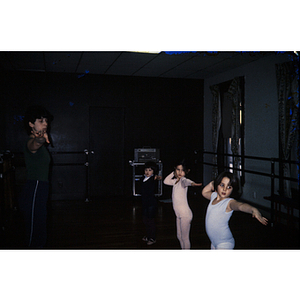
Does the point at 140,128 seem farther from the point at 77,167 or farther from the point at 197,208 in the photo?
the point at 197,208

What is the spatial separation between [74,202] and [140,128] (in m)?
2.01

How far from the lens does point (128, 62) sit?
510 cm

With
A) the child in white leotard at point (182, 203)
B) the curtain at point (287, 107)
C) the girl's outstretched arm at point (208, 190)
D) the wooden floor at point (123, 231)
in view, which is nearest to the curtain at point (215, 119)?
the wooden floor at point (123, 231)

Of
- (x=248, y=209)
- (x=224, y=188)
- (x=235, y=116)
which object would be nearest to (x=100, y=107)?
(x=235, y=116)

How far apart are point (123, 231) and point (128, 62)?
9.32 feet

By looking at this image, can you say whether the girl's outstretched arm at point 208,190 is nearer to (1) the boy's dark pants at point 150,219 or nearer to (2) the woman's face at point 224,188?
(2) the woman's face at point 224,188

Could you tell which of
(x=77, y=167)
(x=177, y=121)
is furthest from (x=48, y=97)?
(x=177, y=121)

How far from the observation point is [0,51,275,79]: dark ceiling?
4617 millimetres

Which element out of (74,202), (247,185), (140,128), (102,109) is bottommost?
(74,202)

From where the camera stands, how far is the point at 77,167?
6004 millimetres

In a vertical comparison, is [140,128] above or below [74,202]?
above

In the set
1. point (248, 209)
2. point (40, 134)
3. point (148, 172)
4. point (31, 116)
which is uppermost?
point (31, 116)

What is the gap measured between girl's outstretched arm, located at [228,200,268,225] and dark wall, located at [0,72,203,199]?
421 centimetres

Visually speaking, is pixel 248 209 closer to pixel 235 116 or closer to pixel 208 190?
pixel 208 190
